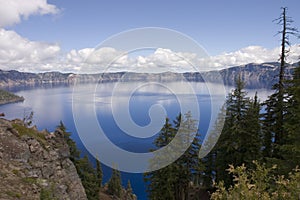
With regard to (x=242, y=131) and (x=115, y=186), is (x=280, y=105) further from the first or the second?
(x=115, y=186)

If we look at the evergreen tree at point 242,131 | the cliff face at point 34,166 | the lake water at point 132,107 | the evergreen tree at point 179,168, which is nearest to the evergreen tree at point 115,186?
the lake water at point 132,107

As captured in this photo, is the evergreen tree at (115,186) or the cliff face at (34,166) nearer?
the cliff face at (34,166)

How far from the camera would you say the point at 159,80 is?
36.5 feet

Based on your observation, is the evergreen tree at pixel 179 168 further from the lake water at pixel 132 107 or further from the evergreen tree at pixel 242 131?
the evergreen tree at pixel 242 131

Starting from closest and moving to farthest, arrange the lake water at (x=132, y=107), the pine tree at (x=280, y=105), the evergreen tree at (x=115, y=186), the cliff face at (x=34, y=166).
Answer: the cliff face at (x=34, y=166), the lake water at (x=132, y=107), the pine tree at (x=280, y=105), the evergreen tree at (x=115, y=186)

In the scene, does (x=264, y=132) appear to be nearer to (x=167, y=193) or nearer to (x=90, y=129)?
(x=167, y=193)

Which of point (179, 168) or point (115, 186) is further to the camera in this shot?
point (115, 186)

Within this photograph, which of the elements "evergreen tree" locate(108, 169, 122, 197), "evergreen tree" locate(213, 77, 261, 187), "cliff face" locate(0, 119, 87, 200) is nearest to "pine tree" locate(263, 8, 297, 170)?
"evergreen tree" locate(213, 77, 261, 187)

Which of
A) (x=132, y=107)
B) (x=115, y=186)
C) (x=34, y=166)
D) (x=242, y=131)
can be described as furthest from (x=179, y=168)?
(x=115, y=186)

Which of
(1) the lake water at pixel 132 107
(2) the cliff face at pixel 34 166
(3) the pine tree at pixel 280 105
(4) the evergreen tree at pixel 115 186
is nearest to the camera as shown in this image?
(2) the cliff face at pixel 34 166

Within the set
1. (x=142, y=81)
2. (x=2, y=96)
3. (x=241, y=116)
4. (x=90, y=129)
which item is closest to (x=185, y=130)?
(x=241, y=116)

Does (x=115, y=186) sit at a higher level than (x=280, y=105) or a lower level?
lower

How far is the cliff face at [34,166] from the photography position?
7.79 metres

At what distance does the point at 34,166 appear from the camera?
9.56 m
